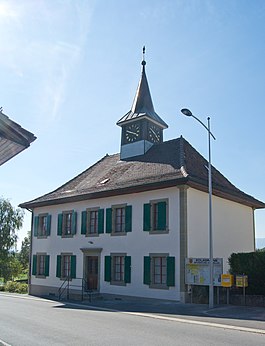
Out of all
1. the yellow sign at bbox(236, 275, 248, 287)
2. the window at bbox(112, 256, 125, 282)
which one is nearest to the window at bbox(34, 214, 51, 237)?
the window at bbox(112, 256, 125, 282)

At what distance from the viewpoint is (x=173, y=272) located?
19.3 m

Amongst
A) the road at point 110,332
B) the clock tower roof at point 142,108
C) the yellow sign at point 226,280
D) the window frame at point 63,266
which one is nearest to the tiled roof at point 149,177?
the clock tower roof at point 142,108

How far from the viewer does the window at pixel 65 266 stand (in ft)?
82.4

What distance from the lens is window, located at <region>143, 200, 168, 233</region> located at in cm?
2027

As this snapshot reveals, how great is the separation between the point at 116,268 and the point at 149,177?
544 centimetres

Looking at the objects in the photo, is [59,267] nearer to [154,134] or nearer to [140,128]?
[140,128]

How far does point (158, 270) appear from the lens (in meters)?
20.3

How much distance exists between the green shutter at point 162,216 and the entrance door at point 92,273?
5.41m

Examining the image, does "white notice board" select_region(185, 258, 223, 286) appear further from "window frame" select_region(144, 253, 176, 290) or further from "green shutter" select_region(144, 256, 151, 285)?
"green shutter" select_region(144, 256, 151, 285)

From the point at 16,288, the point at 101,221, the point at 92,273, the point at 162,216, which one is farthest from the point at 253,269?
the point at 16,288

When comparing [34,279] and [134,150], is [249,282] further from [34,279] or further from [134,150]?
[34,279]

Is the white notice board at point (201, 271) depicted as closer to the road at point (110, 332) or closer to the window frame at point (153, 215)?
the window frame at point (153, 215)

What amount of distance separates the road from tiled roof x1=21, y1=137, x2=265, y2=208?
27.8 feet

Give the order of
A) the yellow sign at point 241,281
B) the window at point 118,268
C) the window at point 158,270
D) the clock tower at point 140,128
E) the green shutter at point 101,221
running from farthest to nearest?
1. the clock tower at point 140,128
2. the green shutter at point 101,221
3. the window at point 118,268
4. the window at point 158,270
5. the yellow sign at point 241,281
